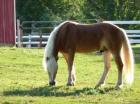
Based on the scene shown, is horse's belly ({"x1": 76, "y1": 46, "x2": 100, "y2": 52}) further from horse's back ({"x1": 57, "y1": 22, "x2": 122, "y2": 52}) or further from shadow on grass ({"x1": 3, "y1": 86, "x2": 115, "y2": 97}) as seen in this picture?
shadow on grass ({"x1": 3, "y1": 86, "x2": 115, "y2": 97})

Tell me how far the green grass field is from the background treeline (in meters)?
17.6

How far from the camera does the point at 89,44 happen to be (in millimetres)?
13398

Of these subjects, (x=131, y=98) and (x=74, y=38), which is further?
(x=74, y=38)

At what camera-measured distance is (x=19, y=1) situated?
4412 cm

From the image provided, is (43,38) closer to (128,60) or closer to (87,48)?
(87,48)

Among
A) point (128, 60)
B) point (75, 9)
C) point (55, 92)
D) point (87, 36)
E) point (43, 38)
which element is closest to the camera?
point (55, 92)

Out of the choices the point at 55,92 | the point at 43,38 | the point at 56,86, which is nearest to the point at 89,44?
the point at 56,86

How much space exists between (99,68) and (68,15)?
27.4m

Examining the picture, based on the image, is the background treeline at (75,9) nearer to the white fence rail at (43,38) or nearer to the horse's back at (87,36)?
the white fence rail at (43,38)

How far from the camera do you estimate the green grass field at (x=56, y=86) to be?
35.6 feet

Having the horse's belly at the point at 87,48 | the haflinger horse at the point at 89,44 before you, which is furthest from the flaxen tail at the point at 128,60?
the horse's belly at the point at 87,48

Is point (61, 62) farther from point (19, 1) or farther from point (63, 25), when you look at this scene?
point (19, 1)

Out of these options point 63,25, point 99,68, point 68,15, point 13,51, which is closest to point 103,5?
point 68,15

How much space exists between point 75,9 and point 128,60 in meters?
35.1
